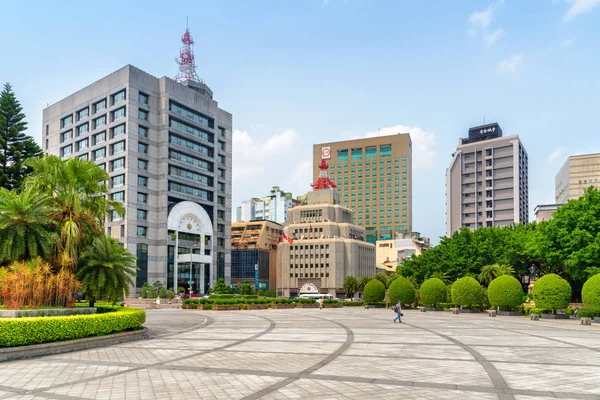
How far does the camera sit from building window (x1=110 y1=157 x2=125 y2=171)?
261 feet

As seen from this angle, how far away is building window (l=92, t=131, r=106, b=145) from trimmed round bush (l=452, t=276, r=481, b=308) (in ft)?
204

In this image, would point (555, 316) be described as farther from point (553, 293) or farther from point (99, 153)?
point (99, 153)

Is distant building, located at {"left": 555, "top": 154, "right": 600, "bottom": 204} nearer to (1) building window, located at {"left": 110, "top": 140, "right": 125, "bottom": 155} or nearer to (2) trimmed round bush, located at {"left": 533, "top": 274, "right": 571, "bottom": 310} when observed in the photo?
(2) trimmed round bush, located at {"left": 533, "top": 274, "right": 571, "bottom": 310}

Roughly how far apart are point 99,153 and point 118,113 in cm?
789

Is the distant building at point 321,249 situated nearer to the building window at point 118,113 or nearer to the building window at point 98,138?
the building window at point 98,138

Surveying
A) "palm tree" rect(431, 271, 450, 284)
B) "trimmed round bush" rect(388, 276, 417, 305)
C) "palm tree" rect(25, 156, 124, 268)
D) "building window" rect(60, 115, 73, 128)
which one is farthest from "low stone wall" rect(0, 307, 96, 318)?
"building window" rect(60, 115, 73, 128)

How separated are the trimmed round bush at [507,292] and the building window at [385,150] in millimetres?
150374

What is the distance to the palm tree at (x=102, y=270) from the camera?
79.3 ft

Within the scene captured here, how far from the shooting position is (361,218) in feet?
636

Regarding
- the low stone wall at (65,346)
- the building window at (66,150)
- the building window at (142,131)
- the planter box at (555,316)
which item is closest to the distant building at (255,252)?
the building window at (66,150)

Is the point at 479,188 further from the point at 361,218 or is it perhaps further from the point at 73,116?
the point at 73,116

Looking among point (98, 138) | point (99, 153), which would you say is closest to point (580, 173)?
point (99, 153)

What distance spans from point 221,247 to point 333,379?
272ft

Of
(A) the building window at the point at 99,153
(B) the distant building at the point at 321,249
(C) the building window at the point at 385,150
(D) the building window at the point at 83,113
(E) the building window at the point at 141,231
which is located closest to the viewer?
(E) the building window at the point at 141,231
